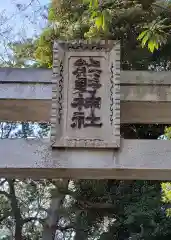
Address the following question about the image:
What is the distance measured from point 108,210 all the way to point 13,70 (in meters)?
5.36

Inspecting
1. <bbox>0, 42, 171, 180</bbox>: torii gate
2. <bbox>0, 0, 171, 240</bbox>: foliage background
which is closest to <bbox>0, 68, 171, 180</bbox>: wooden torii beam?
<bbox>0, 42, 171, 180</bbox>: torii gate

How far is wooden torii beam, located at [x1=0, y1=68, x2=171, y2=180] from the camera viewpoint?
264 cm

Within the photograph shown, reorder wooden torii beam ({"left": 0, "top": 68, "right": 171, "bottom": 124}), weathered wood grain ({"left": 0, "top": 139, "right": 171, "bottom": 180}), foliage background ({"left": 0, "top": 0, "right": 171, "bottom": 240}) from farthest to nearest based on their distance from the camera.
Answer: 1. foliage background ({"left": 0, "top": 0, "right": 171, "bottom": 240})
2. wooden torii beam ({"left": 0, "top": 68, "right": 171, "bottom": 124})
3. weathered wood grain ({"left": 0, "top": 139, "right": 171, "bottom": 180})

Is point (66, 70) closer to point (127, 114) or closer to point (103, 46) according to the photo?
point (103, 46)

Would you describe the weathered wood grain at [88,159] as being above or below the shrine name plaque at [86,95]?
below

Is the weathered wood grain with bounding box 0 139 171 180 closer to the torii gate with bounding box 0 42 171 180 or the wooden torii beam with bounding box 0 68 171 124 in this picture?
the torii gate with bounding box 0 42 171 180

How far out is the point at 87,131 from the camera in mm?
2707

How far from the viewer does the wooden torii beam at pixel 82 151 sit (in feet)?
8.67

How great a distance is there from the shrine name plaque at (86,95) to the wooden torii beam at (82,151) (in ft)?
0.29

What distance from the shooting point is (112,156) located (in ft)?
8.68

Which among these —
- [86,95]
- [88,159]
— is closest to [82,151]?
[88,159]

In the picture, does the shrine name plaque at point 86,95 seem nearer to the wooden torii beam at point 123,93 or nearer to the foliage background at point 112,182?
the wooden torii beam at point 123,93

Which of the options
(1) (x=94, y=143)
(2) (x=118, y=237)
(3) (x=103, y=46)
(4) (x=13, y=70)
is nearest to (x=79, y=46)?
(3) (x=103, y=46)

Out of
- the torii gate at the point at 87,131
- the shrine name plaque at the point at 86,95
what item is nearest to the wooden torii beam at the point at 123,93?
the torii gate at the point at 87,131
